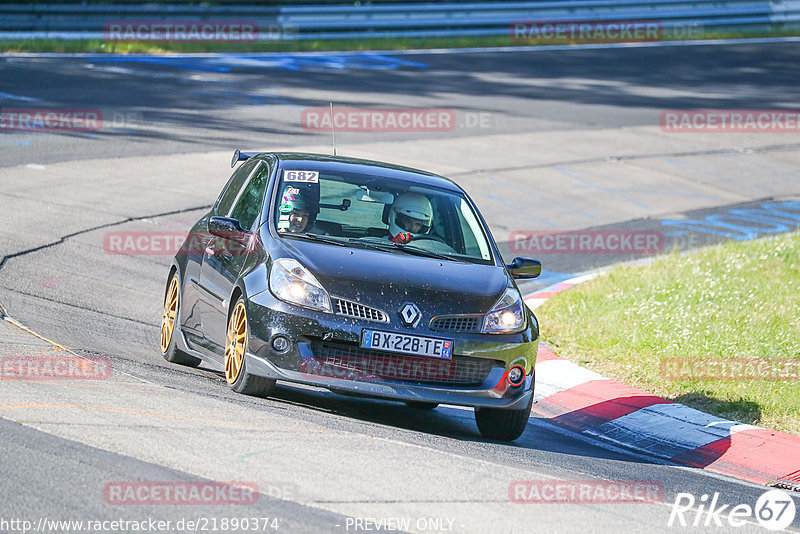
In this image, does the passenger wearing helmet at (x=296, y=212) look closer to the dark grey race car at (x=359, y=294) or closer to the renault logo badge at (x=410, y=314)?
the dark grey race car at (x=359, y=294)

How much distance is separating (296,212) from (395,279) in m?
1.06

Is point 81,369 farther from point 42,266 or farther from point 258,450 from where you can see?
point 42,266

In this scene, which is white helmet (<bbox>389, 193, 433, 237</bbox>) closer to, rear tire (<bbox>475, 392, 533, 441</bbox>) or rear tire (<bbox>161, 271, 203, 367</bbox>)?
rear tire (<bbox>475, 392, 533, 441</bbox>)

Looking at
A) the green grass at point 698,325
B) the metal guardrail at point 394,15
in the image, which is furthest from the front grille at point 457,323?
the metal guardrail at point 394,15

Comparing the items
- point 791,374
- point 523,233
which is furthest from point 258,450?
point 523,233

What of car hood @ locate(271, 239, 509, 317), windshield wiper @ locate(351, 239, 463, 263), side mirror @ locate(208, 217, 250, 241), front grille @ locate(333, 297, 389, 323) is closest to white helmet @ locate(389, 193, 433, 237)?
windshield wiper @ locate(351, 239, 463, 263)

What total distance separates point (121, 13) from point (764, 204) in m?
15.0

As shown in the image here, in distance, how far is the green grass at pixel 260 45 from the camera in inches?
1000

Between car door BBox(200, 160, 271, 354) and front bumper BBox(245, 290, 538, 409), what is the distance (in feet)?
2.09

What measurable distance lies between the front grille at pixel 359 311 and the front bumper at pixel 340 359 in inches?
1.4

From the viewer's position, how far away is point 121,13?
27.0 meters

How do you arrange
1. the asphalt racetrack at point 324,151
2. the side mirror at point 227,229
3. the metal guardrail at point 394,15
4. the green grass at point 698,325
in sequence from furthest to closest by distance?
1. the metal guardrail at point 394,15
2. the green grass at point 698,325
3. the side mirror at point 227,229
4. the asphalt racetrack at point 324,151

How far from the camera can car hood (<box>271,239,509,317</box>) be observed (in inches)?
277

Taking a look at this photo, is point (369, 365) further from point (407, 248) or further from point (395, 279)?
point (407, 248)
